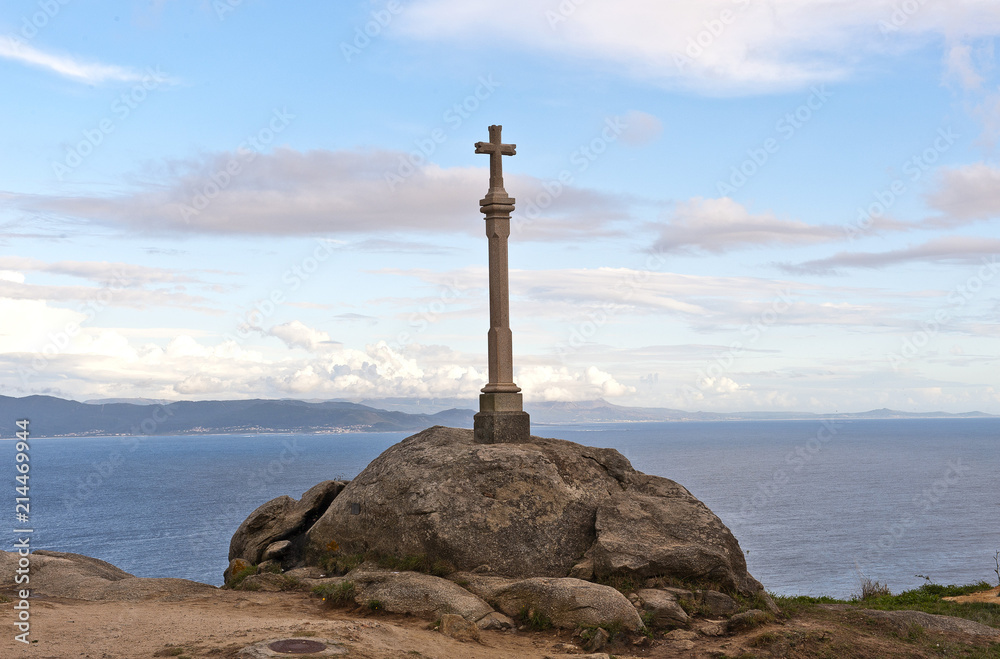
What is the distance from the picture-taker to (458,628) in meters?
11.4

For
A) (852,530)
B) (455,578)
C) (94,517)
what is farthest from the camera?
(94,517)

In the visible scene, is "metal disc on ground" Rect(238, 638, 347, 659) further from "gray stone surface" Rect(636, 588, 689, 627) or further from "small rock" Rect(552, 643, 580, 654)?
"gray stone surface" Rect(636, 588, 689, 627)

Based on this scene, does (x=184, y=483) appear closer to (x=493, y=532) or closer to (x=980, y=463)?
(x=493, y=532)

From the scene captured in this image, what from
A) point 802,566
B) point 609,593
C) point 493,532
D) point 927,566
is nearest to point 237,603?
point 493,532

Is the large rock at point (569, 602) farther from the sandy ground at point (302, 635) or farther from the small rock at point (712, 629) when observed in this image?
the small rock at point (712, 629)

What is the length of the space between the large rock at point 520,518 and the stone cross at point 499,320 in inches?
35.4

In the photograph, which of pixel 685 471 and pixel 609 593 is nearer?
pixel 609 593

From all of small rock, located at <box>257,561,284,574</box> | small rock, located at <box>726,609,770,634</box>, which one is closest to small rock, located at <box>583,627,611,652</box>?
small rock, located at <box>726,609,770,634</box>

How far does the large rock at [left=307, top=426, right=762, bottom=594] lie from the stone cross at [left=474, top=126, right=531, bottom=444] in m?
0.90

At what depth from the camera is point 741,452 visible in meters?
175

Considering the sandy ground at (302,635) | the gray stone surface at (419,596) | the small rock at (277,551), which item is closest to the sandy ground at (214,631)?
the sandy ground at (302,635)

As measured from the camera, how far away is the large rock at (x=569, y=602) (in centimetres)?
1200

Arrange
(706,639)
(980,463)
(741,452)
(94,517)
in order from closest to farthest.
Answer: (706,639), (94,517), (980,463), (741,452)

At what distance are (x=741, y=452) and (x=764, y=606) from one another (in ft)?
559
